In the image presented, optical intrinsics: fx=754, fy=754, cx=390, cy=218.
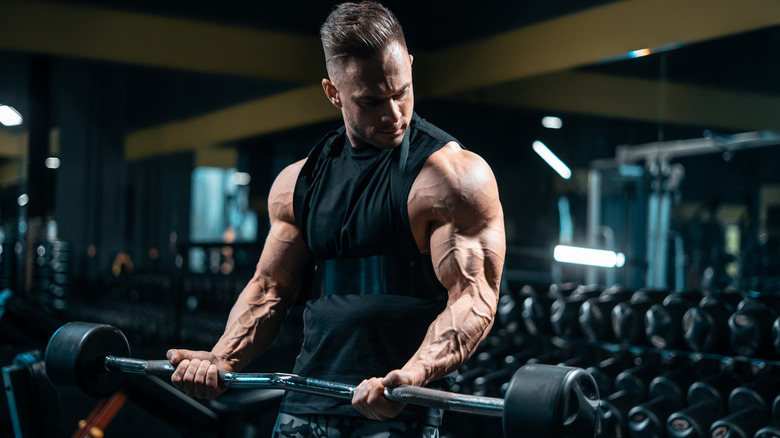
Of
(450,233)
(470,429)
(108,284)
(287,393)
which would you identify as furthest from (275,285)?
(108,284)

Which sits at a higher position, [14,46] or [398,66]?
[14,46]

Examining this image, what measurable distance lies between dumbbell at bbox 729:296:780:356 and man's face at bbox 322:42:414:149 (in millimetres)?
1772

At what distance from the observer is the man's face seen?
1384 millimetres

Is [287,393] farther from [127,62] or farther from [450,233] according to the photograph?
[127,62]

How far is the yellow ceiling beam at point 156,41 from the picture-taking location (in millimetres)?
4672

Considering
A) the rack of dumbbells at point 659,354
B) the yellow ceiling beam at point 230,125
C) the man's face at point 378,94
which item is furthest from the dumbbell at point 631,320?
the yellow ceiling beam at point 230,125

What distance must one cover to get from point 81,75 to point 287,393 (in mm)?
4061

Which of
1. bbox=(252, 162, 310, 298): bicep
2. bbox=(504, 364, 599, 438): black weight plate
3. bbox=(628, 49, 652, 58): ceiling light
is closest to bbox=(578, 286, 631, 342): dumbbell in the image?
bbox=(628, 49, 652, 58): ceiling light

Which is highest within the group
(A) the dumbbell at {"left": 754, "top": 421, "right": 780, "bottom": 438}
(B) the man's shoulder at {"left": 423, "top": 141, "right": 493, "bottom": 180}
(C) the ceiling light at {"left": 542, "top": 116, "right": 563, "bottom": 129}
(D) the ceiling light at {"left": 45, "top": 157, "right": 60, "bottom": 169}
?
(C) the ceiling light at {"left": 542, "top": 116, "right": 563, "bottom": 129}

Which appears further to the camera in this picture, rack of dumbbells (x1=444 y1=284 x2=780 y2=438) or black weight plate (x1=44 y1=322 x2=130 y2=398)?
rack of dumbbells (x1=444 y1=284 x2=780 y2=438)

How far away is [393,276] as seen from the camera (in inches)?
56.2

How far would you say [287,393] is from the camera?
1.53 m

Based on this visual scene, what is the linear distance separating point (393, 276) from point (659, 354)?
6.88ft

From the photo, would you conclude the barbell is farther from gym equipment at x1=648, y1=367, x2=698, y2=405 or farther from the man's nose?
gym equipment at x1=648, y1=367, x2=698, y2=405
